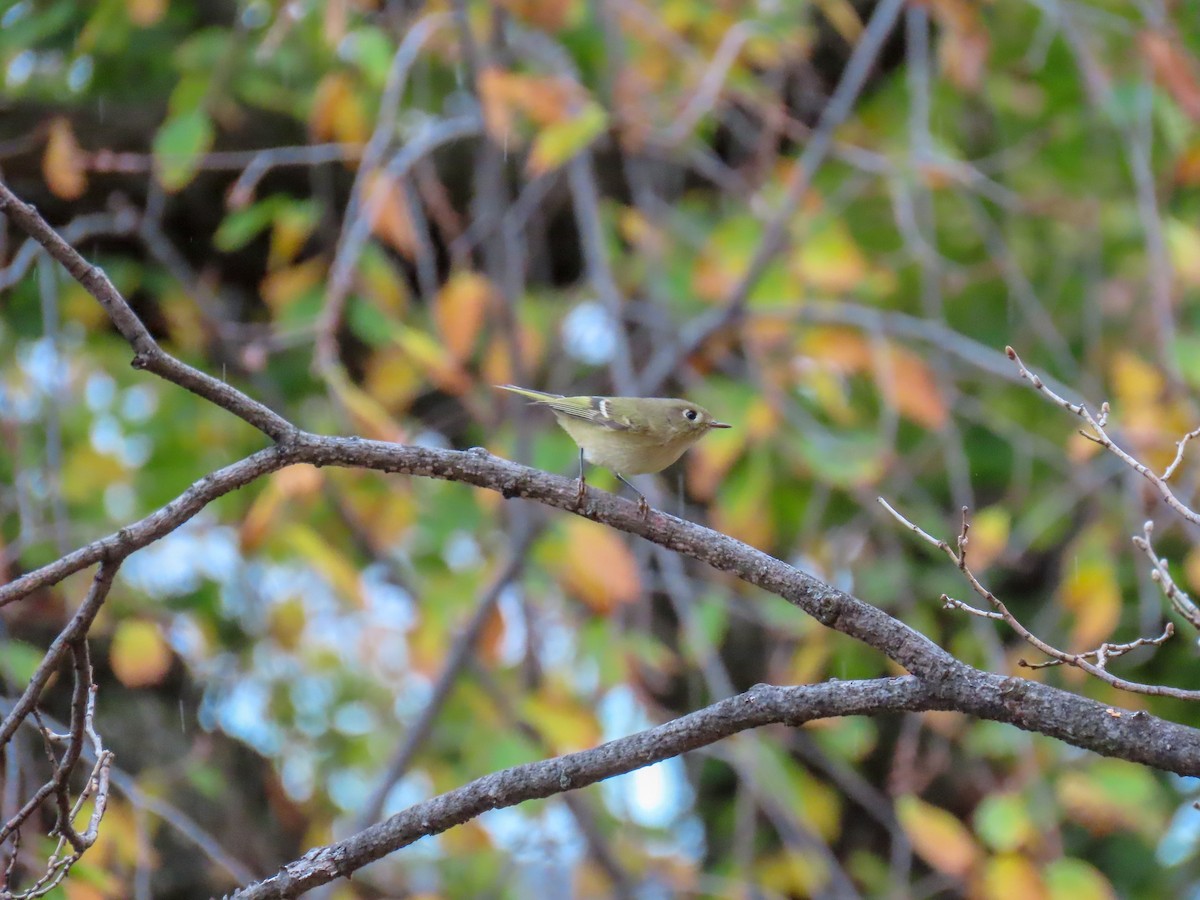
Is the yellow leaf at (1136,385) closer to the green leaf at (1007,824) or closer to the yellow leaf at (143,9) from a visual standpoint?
the green leaf at (1007,824)

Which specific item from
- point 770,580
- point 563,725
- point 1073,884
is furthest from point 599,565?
point 770,580

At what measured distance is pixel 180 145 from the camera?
4297 mm

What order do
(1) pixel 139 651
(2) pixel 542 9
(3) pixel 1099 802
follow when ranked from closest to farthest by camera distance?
(1) pixel 139 651
(3) pixel 1099 802
(2) pixel 542 9

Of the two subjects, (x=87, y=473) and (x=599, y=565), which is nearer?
(x=599, y=565)

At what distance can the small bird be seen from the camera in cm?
366

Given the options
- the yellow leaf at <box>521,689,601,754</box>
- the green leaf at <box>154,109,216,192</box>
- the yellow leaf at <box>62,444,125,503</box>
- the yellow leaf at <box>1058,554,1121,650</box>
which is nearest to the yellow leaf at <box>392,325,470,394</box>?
the green leaf at <box>154,109,216,192</box>

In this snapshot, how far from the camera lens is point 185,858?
14.9ft

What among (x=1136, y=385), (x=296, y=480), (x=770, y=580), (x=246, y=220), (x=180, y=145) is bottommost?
(x=770, y=580)

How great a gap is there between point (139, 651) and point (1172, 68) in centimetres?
441

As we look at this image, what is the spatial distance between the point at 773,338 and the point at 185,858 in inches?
125

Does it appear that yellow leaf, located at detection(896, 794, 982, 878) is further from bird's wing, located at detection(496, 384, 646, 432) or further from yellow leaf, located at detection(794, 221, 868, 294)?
yellow leaf, located at detection(794, 221, 868, 294)

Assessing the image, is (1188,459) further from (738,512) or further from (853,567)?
(738,512)

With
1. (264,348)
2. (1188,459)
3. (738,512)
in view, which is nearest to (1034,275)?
(1188,459)

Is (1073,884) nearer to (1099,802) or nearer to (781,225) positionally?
(1099,802)
